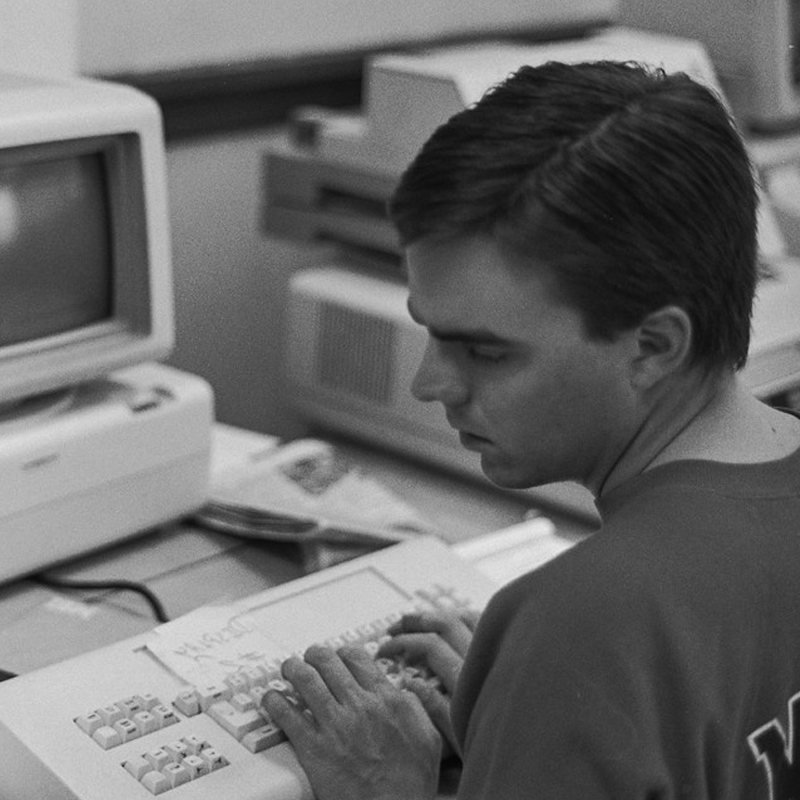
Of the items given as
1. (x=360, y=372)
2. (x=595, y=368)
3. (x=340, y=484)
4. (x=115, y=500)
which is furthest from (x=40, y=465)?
(x=595, y=368)

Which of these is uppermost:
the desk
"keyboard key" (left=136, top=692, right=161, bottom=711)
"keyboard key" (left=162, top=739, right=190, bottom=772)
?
"keyboard key" (left=136, top=692, right=161, bottom=711)

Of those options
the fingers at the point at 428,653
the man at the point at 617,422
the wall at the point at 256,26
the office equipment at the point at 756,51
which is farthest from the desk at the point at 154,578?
the office equipment at the point at 756,51

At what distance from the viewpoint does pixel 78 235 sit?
1439 millimetres

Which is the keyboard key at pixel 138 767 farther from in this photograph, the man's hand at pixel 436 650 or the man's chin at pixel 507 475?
the man's chin at pixel 507 475

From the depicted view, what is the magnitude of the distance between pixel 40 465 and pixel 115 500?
106mm

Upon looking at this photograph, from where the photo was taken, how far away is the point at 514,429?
0.93 metres

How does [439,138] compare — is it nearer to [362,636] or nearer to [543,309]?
[543,309]

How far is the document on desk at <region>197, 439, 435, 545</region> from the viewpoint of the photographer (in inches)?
60.7

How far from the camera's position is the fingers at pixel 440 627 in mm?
1267

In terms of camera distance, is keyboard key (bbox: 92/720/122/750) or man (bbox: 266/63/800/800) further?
keyboard key (bbox: 92/720/122/750)

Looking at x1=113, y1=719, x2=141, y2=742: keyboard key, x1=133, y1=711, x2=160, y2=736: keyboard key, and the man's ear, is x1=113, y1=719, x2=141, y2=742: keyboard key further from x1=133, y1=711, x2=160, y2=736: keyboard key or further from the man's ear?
the man's ear

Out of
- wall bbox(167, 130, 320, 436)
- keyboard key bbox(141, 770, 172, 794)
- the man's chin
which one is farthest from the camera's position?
wall bbox(167, 130, 320, 436)

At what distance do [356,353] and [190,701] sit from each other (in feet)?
2.61

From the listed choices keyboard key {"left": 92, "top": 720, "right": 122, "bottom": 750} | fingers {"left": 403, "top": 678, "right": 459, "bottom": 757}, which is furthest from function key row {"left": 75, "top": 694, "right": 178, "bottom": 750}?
fingers {"left": 403, "top": 678, "right": 459, "bottom": 757}
